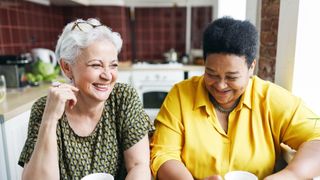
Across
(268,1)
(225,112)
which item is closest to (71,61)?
(225,112)

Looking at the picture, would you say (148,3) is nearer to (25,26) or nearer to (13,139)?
(25,26)

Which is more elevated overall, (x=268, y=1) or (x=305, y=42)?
(x=268, y=1)

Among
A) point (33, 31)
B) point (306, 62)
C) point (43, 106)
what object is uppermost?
point (33, 31)

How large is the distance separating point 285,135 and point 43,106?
93 cm

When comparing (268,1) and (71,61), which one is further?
Answer: (268,1)

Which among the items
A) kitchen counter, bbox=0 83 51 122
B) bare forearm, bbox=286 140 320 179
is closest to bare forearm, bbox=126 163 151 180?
bare forearm, bbox=286 140 320 179

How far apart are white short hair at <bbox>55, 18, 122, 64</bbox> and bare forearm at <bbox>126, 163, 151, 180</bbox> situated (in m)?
0.46

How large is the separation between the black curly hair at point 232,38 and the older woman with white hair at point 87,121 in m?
0.37

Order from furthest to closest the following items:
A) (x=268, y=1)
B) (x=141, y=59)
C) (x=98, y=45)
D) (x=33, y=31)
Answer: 1. (x=141, y=59)
2. (x=33, y=31)
3. (x=268, y=1)
4. (x=98, y=45)

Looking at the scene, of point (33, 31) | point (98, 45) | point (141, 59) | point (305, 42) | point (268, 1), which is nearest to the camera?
point (98, 45)

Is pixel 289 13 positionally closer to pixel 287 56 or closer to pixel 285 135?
pixel 287 56

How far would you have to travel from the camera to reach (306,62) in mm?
1211

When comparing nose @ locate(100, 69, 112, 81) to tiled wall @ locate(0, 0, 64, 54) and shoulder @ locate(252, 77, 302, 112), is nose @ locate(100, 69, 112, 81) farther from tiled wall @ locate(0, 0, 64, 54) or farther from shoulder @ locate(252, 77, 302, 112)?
tiled wall @ locate(0, 0, 64, 54)

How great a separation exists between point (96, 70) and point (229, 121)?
54 centimetres
